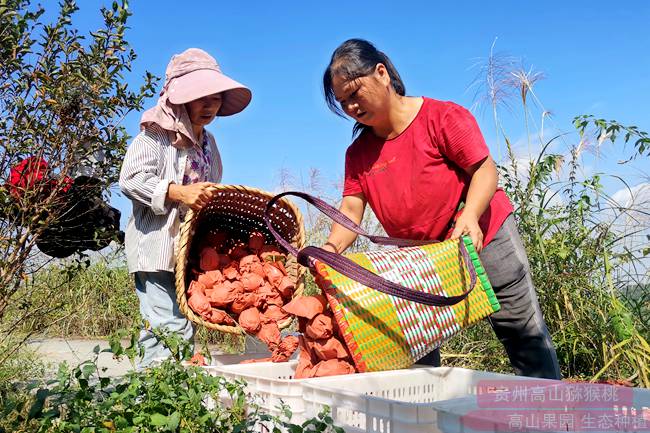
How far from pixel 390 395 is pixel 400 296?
0.36m

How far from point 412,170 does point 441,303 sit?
0.66 meters

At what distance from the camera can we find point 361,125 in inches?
106

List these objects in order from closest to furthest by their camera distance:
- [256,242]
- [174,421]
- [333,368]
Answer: [174,421]
[333,368]
[256,242]

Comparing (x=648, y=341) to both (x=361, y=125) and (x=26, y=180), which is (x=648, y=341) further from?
(x=26, y=180)

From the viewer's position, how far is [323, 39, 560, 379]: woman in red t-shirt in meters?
2.39

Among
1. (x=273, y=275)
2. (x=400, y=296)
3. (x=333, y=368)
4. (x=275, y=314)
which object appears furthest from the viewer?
(x=273, y=275)

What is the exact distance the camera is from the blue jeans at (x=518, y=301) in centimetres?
246

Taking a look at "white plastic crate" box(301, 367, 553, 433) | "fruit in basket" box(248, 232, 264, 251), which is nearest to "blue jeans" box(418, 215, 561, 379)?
"white plastic crate" box(301, 367, 553, 433)

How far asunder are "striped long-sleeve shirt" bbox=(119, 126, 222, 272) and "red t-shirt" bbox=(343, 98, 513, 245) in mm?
830

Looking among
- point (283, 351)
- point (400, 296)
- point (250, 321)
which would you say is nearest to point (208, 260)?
point (250, 321)

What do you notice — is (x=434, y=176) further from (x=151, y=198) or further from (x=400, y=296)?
(x=151, y=198)

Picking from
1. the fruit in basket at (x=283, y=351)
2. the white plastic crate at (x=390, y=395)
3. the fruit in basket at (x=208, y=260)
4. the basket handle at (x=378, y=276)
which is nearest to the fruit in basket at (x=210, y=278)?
the fruit in basket at (x=208, y=260)

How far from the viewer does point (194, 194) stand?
2.53m

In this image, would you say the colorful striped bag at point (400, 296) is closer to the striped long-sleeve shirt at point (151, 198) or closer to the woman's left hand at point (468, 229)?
the woman's left hand at point (468, 229)
